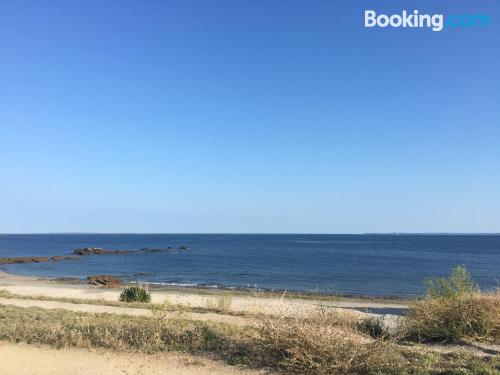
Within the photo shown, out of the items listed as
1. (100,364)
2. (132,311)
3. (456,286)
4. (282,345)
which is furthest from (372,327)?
(132,311)

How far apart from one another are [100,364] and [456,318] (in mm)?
7467

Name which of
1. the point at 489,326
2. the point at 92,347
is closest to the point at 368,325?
the point at 489,326

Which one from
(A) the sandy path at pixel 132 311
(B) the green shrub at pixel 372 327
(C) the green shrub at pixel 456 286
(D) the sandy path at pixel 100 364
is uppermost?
(C) the green shrub at pixel 456 286

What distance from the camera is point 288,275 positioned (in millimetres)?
45312

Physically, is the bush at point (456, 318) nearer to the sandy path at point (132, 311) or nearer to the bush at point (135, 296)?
the sandy path at point (132, 311)

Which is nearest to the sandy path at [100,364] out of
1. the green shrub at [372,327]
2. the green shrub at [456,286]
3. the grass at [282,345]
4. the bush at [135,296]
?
the grass at [282,345]

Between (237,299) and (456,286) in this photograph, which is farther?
(237,299)

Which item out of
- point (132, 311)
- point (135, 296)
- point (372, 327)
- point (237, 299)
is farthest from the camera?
point (237, 299)

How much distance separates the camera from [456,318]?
10.2 metres

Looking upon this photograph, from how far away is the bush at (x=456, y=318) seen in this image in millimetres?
9922

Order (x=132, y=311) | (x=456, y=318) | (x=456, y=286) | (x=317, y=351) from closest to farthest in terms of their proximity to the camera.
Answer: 1. (x=317, y=351)
2. (x=456, y=318)
3. (x=456, y=286)
4. (x=132, y=311)

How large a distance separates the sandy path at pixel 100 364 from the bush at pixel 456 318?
495 cm

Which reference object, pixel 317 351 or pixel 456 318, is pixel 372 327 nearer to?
pixel 456 318

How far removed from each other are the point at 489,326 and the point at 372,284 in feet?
96.4
